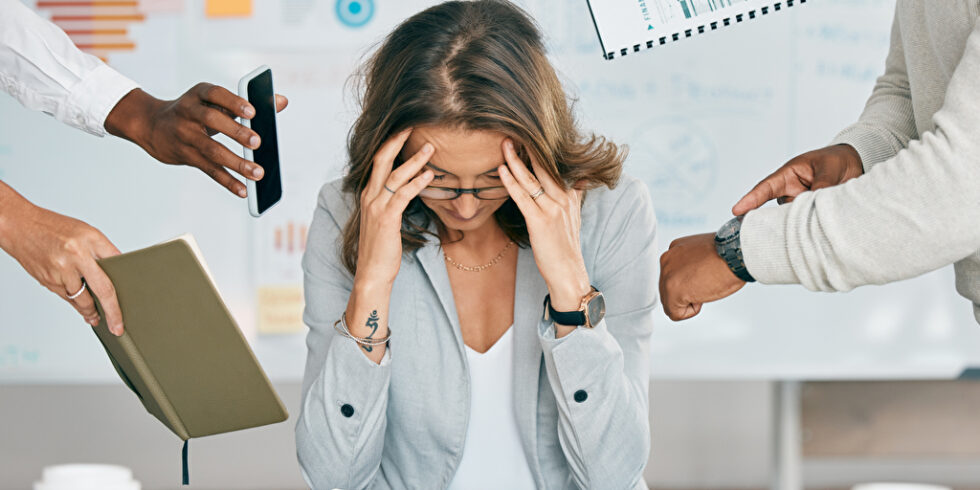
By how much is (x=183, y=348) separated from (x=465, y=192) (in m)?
0.47

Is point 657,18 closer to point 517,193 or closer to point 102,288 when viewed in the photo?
point 517,193

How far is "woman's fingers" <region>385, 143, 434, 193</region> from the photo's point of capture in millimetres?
1242

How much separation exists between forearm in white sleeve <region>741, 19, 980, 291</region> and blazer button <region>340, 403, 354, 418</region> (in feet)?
2.11

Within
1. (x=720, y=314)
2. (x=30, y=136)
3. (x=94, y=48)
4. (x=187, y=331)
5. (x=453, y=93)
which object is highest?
(x=94, y=48)

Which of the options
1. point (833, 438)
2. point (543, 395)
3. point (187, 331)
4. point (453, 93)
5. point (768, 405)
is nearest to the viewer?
point (187, 331)

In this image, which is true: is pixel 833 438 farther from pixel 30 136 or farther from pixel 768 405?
pixel 30 136

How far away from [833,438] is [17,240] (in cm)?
235

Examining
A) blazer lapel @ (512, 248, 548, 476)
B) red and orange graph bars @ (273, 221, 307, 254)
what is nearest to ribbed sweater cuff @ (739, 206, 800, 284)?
blazer lapel @ (512, 248, 548, 476)

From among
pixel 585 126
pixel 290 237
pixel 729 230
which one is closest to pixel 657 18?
pixel 729 230

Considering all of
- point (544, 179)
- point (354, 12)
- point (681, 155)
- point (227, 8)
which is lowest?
point (681, 155)

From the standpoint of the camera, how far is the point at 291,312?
8.02ft

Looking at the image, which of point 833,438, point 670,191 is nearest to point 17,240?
point 670,191

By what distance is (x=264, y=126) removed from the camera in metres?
1.27

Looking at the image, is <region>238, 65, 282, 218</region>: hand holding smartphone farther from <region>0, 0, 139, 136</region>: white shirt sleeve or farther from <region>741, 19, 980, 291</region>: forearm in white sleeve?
<region>741, 19, 980, 291</region>: forearm in white sleeve
